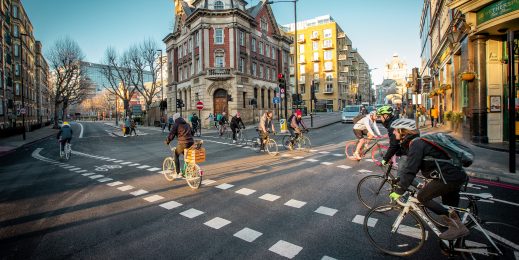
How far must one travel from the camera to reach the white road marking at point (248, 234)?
4.07 metres

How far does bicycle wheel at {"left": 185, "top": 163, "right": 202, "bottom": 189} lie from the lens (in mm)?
6832

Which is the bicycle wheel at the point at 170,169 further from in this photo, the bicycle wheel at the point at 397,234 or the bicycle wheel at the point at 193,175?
the bicycle wheel at the point at 397,234

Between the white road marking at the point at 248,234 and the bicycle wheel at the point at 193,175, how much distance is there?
2.74 m

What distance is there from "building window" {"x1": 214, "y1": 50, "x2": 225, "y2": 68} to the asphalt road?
2637 centimetres

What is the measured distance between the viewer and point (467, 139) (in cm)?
1334

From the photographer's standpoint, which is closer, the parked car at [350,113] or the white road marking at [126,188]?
the white road marking at [126,188]

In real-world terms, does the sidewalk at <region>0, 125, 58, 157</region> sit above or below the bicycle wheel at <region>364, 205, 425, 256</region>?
above

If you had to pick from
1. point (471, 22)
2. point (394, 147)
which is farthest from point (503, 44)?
point (394, 147)

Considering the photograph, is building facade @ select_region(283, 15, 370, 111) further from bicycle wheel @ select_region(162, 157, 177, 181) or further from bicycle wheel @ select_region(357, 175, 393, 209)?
bicycle wheel @ select_region(357, 175, 393, 209)

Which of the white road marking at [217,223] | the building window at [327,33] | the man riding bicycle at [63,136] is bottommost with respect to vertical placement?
the white road marking at [217,223]

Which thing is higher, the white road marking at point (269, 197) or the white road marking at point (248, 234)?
the white road marking at point (269, 197)

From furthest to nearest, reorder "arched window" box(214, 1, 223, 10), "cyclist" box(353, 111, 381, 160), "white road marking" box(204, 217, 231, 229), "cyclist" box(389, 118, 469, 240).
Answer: "arched window" box(214, 1, 223, 10) < "cyclist" box(353, 111, 381, 160) < "white road marking" box(204, 217, 231, 229) < "cyclist" box(389, 118, 469, 240)

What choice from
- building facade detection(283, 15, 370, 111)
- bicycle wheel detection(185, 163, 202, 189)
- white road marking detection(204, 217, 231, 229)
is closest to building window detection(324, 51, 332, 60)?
building facade detection(283, 15, 370, 111)

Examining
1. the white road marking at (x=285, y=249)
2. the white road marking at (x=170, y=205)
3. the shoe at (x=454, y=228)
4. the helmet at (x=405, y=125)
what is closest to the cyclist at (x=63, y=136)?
the white road marking at (x=170, y=205)
